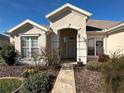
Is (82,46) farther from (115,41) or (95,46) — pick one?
(115,41)

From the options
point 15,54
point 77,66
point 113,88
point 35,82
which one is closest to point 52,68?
point 77,66

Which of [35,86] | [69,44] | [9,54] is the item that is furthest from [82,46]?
[35,86]

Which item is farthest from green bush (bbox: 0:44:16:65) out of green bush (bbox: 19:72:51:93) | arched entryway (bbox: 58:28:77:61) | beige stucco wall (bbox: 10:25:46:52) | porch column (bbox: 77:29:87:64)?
green bush (bbox: 19:72:51:93)

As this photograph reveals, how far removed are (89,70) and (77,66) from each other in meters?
2.15

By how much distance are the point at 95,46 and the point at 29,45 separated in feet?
24.8

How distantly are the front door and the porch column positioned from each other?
3969 millimetres

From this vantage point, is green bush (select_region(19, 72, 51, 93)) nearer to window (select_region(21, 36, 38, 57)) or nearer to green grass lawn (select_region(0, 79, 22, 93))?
green grass lawn (select_region(0, 79, 22, 93))

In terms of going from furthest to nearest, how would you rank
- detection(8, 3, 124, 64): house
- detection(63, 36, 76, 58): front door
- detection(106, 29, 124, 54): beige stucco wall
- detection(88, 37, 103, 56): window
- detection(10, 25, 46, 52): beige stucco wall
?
1. detection(63, 36, 76, 58): front door
2. detection(88, 37, 103, 56): window
3. detection(8, 3, 124, 64): house
4. detection(10, 25, 46, 52): beige stucco wall
5. detection(106, 29, 124, 54): beige stucco wall

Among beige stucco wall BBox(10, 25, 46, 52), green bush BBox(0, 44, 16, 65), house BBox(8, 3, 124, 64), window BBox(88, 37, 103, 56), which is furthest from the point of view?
window BBox(88, 37, 103, 56)

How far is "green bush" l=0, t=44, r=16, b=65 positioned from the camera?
58.5 ft

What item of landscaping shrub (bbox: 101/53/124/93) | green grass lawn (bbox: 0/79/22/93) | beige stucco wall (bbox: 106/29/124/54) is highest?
beige stucco wall (bbox: 106/29/124/54)

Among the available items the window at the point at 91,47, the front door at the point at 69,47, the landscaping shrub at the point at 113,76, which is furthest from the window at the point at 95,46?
the landscaping shrub at the point at 113,76

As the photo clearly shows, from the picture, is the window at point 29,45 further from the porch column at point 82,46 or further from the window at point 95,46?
the window at point 95,46

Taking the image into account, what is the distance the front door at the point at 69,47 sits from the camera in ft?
74.0
